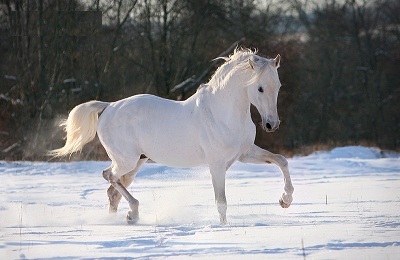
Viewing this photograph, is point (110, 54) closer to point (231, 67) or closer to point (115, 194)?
point (115, 194)

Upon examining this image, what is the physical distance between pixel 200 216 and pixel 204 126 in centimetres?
102

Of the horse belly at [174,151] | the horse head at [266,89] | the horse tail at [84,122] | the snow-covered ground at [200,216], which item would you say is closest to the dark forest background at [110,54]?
the snow-covered ground at [200,216]

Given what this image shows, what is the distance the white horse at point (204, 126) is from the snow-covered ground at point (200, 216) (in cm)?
52

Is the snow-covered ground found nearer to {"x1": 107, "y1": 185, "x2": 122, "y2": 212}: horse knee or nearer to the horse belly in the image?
{"x1": 107, "y1": 185, "x2": 122, "y2": 212}: horse knee

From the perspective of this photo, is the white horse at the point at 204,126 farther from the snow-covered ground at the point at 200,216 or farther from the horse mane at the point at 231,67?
the snow-covered ground at the point at 200,216

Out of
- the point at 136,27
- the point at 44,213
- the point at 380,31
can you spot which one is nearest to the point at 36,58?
the point at 136,27

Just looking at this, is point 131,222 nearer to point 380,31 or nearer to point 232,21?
point 232,21

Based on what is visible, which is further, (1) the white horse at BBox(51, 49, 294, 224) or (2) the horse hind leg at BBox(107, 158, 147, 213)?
(2) the horse hind leg at BBox(107, 158, 147, 213)

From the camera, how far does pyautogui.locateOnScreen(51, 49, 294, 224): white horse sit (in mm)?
7972

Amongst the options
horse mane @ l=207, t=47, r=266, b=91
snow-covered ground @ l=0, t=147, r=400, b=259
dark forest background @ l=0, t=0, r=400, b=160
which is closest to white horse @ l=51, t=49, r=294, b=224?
A: horse mane @ l=207, t=47, r=266, b=91

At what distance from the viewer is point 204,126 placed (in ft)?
27.2

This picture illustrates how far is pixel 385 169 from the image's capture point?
15836 millimetres

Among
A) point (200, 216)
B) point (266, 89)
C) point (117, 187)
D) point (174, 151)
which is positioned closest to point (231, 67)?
point (266, 89)

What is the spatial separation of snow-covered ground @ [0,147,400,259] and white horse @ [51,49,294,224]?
0.52m
